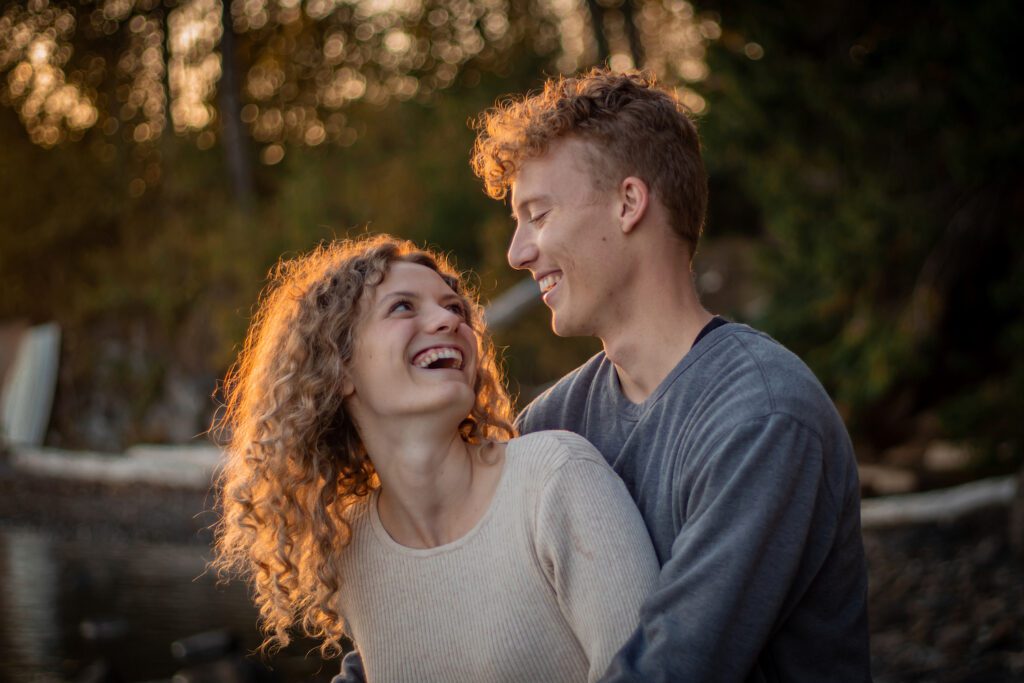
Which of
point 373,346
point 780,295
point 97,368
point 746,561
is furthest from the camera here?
point 97,368

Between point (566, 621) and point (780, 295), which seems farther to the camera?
point (780, 295)

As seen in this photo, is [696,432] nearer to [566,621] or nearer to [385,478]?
[566,621]

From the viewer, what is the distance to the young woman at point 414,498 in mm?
2199

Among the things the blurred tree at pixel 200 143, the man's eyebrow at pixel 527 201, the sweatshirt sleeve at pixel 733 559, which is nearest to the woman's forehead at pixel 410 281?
the man's eyebrow at pixel 527 201

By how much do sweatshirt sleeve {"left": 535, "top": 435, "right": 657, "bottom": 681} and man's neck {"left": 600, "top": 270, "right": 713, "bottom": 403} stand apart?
31 cm

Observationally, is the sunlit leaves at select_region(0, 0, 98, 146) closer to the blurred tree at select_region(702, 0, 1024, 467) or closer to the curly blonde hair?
the blurred tree at select_region(702, 0, 1024, 467)

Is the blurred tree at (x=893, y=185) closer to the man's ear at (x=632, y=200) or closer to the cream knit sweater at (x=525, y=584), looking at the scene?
the man's ear at (x=632, y=200)

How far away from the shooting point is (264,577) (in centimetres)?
271

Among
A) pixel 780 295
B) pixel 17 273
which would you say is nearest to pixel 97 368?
pixel 17 273

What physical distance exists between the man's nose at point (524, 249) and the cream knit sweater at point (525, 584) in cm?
47

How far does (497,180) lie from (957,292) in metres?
6.49

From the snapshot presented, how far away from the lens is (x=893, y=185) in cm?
812

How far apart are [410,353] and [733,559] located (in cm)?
89

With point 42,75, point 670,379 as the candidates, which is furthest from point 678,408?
point 42,75
